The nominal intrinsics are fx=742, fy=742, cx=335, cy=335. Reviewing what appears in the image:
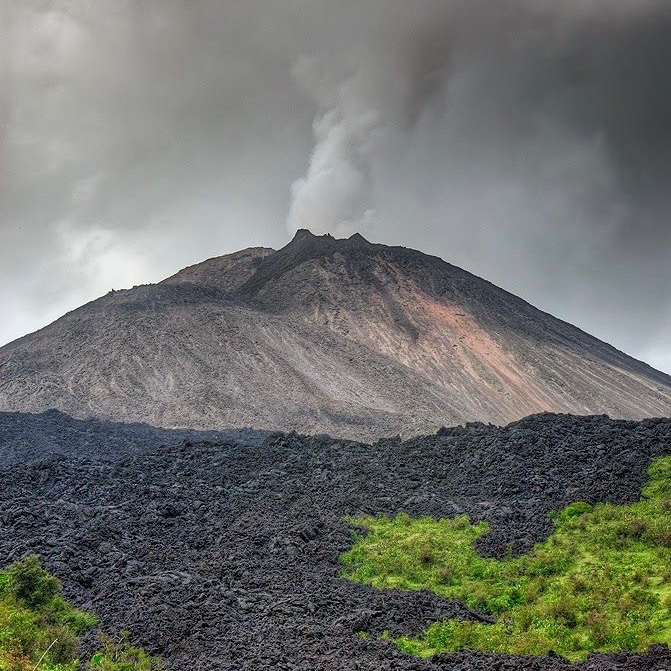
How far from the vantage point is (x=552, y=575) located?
16.5 metres

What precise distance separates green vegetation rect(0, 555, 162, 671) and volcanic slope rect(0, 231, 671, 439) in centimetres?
4331

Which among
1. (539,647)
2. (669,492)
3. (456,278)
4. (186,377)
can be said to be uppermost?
(456,278)

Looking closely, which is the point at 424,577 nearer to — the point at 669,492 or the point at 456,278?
the point at 669,492

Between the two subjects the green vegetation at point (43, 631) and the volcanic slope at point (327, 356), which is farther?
the volcanic slope at point (327, 356)

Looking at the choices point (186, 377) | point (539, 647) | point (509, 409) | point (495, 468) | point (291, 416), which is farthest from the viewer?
point (509, 409)

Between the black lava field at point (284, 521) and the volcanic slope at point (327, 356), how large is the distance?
29.7m

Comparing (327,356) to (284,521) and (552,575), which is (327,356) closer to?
(284,521)

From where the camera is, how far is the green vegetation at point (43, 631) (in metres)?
12.2

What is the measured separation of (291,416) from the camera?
6494 cm

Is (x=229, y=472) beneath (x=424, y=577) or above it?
above

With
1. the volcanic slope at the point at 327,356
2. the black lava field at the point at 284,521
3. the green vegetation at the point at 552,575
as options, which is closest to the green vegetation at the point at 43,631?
the black lava field at the point at 284,521

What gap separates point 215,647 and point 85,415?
184 feet

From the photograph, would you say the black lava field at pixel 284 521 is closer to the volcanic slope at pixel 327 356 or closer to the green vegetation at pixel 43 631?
the green vegetation at pixel 43 631

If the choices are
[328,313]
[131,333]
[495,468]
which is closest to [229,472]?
[495,468]
